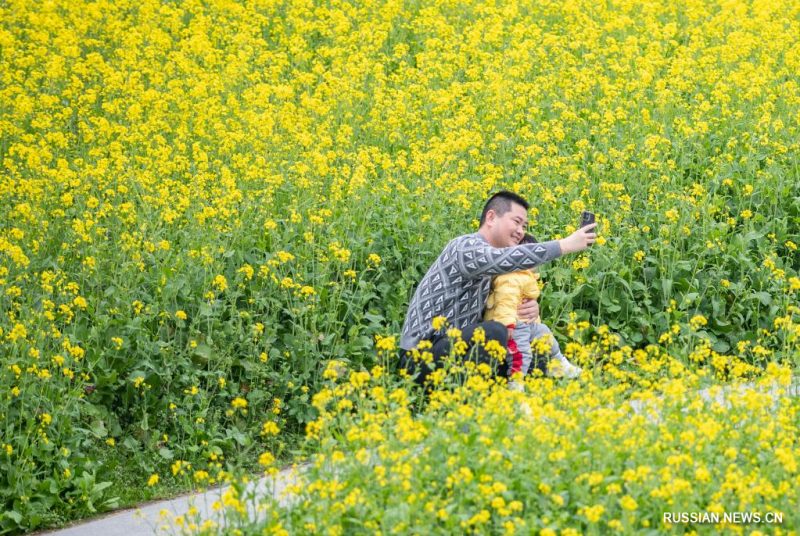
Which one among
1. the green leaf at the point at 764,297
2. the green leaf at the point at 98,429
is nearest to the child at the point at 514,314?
the green leaf at the point at 764,297

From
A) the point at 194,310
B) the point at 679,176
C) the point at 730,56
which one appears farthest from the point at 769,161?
the point at 194,310

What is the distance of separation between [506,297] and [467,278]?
0.22 metres

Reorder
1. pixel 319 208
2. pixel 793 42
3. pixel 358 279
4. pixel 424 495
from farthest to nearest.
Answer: pixel 793 42, pixel 319 208, pixel 358 279, pixel 424 495

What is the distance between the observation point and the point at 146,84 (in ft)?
37.1

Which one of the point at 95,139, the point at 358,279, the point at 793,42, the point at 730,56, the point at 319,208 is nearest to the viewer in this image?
the point at 358,279

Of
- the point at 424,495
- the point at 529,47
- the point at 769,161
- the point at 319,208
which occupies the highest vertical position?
the point at 529,47

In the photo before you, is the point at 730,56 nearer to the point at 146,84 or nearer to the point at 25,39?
the point at 146,84

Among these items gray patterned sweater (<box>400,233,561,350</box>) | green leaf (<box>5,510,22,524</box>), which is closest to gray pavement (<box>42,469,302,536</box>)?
green leaf (<box>5,510,22,524</box>)

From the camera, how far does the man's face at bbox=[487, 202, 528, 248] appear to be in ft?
21.5

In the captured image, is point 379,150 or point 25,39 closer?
point 379,150

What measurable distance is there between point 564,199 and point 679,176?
35.5 inches

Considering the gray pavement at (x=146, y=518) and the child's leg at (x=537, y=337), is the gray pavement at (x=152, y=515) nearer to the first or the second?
the gray pavement at (x=146, y=518)

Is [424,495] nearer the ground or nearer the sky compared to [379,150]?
nearer the ground

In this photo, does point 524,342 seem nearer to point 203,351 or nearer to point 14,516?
point 203,351
